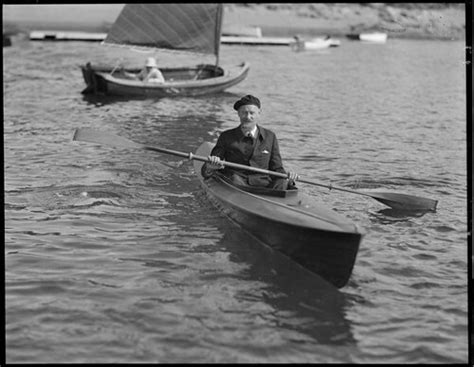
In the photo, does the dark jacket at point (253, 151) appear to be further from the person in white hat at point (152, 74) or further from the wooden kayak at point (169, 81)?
the person in white hat at point (152, 74)

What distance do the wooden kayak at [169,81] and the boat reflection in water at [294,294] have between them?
1184 centimetres

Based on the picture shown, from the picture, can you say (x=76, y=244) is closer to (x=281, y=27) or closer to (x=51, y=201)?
(x=51, y=201)

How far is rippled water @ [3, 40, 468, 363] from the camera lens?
19.6 ft

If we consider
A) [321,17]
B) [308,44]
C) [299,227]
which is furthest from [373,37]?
[299,227]

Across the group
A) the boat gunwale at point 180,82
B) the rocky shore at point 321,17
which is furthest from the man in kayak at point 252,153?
the rocky shore at point 321,17

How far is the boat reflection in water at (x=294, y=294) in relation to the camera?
244 inches

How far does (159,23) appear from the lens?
2089 centimetres

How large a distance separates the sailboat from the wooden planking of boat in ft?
39.6

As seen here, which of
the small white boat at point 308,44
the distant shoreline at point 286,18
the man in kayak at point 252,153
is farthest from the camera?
the distant shoreline at point 286,18

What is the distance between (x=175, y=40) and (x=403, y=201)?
1331cm

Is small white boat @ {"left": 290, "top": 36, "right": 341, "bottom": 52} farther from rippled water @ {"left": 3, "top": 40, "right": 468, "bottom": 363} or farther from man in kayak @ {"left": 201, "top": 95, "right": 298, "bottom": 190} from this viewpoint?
man in kayak @ {"left": 201, "top": 95, "right": 298, "bottom": 190}

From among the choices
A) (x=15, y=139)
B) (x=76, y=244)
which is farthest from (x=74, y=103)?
(x=76, y=244)

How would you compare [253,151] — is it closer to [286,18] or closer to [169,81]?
[169,81]

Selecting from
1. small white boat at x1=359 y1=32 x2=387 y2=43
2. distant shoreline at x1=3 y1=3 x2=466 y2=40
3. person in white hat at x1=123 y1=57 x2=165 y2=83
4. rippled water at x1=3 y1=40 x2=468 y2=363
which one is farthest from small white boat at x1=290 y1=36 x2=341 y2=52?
rippled water at x1=3 y1=40 x2=468 y2=363
